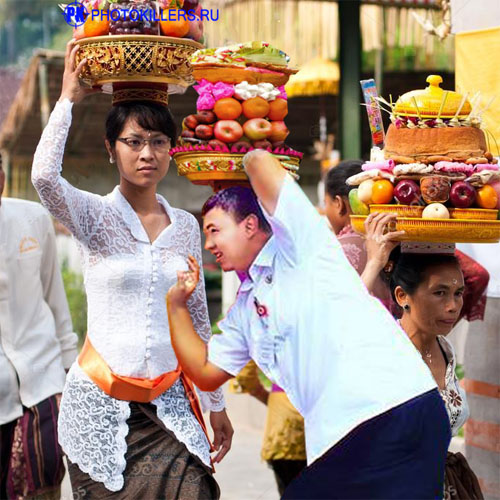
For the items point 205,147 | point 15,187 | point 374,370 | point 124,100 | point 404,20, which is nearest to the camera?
point 374,370

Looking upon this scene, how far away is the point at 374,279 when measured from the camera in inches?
148

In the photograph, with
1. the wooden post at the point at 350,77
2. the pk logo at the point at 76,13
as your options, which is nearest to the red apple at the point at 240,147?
the pk logo at the point at 76,13

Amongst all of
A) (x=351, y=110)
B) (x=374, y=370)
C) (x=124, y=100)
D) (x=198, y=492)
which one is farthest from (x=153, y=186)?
(x=351, y=110)

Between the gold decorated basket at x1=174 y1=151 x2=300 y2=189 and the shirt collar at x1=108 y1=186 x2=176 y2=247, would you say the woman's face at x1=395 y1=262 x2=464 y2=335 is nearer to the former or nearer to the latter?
the gold decorated basket at x1=174 y1=151 x2=300 y2=189

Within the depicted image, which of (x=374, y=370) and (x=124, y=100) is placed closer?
(x=374, y=370)

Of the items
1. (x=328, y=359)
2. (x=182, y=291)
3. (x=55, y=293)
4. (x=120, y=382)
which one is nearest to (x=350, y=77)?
(x=55, y=293)

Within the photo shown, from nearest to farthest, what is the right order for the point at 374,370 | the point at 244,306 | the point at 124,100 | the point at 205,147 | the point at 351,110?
the point at 374,370, the point at 244,306, the point at 205,147, the point at 124,100, the point at 351,110

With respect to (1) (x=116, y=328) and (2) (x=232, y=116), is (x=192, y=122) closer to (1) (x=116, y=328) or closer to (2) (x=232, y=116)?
(2) (x=232, y=116)

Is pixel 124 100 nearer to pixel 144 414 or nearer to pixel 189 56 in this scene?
pixel 189 56

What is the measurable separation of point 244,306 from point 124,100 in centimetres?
119

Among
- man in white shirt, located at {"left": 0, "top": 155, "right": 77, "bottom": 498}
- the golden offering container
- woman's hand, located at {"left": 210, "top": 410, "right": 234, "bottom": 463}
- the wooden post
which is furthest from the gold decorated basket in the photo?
the wooden post

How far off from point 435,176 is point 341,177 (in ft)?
4.29

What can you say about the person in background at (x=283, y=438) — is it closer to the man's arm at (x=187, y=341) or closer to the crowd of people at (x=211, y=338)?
the crowd of people at (x=211, y=338)

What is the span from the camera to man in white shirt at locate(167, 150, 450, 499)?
3.00 metres
